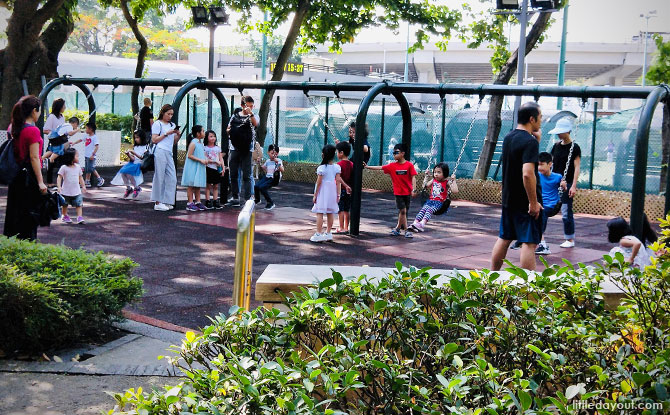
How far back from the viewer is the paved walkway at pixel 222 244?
7820 millimetres

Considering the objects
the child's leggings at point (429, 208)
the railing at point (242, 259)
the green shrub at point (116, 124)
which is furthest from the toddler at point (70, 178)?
the green shrub at point (116, 124)

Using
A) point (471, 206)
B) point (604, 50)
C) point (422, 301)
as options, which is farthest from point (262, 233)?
point (604, 50)

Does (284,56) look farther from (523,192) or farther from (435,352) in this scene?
(435,352)

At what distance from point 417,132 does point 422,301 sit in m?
18.0

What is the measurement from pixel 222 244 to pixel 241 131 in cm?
389

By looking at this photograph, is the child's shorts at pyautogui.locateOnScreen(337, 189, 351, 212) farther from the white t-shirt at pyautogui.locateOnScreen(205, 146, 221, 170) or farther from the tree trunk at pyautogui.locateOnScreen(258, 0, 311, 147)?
the tree trunk at pyautogui.locateOnScreen(258, 0, 311, 147)

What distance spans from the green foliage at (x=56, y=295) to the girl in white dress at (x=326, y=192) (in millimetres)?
5119

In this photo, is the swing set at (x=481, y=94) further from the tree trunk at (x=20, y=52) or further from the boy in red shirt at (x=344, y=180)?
the tree trunk at (x=20, y=52)

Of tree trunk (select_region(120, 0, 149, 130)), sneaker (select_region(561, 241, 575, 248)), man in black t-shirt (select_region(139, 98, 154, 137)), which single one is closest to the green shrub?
tree trunk (select_region(120, 0, 149, 130))

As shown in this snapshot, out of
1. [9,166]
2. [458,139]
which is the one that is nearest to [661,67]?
[458,139]

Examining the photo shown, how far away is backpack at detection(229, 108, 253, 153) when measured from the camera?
46.1 feet

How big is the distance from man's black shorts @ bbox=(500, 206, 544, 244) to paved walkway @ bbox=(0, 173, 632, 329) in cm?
243

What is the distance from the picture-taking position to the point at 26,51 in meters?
20.1

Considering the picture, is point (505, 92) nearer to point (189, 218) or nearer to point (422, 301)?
point (189, 218)
